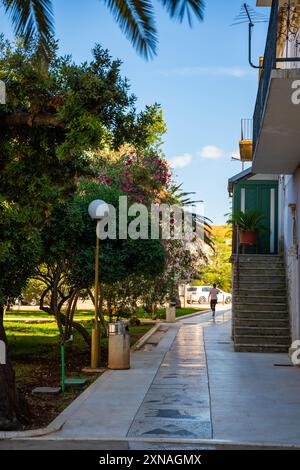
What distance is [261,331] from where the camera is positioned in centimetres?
1770

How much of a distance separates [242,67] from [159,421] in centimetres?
586

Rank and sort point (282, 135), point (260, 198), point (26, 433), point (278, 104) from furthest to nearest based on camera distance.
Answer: point (260, 198), point (282, 135), point (278, 104), point (26, 433)

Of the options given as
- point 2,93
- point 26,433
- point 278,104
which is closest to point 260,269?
point 278,104

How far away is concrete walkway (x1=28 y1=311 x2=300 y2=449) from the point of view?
8055 millimetres

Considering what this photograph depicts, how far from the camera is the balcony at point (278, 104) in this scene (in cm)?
951

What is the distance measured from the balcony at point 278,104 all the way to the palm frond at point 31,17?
3236mm

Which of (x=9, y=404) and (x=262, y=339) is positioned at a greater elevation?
(x=262, y=339)

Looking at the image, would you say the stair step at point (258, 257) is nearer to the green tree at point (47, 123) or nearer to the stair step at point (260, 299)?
the stair step at point (260, 299)

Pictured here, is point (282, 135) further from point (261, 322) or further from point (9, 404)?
point (261, 322)

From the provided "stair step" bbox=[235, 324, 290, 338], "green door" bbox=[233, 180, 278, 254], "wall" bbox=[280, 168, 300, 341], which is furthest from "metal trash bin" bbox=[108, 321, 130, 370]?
"green door" bbox=[233, 180, 278, 254]

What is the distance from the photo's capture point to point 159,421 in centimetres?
873

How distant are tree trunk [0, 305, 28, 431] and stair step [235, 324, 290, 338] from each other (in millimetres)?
9693

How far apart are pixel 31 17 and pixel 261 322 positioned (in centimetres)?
1211
